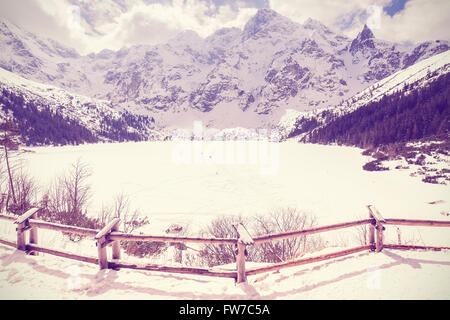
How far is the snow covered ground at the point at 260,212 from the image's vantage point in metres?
5.24

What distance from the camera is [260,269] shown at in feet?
18.8

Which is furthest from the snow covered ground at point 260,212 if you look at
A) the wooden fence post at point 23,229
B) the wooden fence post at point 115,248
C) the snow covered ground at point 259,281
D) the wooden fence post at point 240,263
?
the wooden fence post at point 115,248

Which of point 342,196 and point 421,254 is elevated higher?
point 421,254

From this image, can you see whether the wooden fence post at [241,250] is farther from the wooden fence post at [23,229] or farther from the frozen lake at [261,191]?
the frozen lake at [261,191]

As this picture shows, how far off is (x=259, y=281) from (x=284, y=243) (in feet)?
23.0

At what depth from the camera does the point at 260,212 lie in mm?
20125

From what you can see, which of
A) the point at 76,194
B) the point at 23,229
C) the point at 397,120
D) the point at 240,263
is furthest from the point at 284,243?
the point at 397,120

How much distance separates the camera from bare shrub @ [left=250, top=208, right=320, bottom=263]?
1163cm

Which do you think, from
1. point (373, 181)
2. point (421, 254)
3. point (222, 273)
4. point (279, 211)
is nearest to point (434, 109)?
point (373, 181)

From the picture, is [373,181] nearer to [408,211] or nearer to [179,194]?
[408,211]

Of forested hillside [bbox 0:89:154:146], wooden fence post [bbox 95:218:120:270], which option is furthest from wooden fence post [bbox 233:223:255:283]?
forested hillside [bbox 0:89:154:146]

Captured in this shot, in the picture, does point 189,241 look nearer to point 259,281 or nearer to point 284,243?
point 259,281

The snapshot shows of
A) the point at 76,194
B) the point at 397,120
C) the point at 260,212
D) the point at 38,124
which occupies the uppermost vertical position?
the point at 38,124
